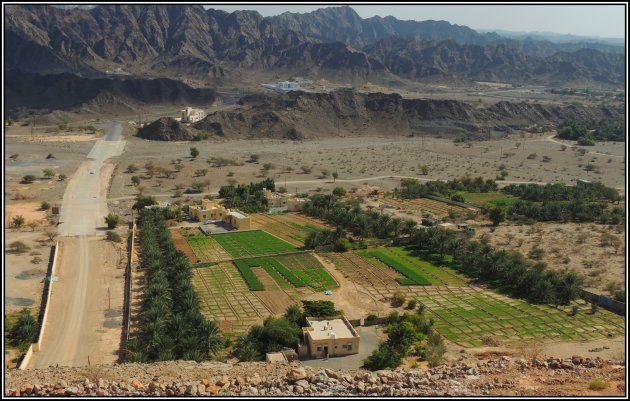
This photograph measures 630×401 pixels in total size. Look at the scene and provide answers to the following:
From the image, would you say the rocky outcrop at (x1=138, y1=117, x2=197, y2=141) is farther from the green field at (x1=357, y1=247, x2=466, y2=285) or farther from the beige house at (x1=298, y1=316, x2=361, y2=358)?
the beige house at (x1=298, y1=316, x2=361, y2=358)

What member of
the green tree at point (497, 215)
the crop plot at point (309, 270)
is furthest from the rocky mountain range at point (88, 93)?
the green tree at point (497, 215)

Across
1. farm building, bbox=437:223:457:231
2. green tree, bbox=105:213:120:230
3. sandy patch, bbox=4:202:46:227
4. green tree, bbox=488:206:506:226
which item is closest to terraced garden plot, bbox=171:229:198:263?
green tree, bbox=105:213:120:230

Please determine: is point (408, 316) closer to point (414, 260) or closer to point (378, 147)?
point (414, 260)

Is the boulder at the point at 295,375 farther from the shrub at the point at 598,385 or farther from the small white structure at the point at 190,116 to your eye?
the small white structure at the point at 190,116

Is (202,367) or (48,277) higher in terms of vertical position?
(202,367)

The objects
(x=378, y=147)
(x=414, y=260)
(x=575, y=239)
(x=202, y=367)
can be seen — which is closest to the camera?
(x=202, y=367)

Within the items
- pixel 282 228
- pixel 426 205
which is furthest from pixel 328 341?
pixel 426 205

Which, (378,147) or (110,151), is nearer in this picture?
(110,151)

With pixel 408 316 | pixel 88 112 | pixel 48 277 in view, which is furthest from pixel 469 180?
pixel 88 112
